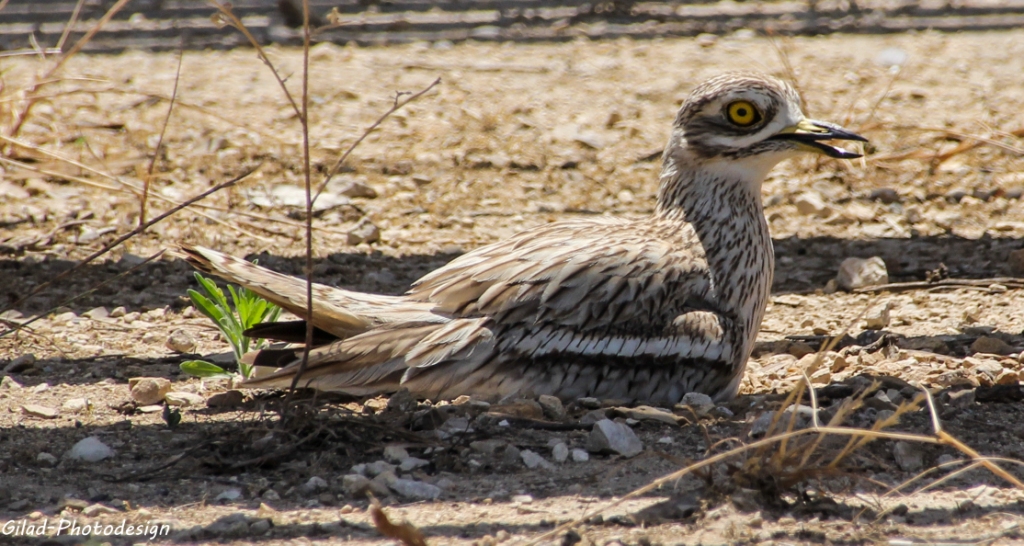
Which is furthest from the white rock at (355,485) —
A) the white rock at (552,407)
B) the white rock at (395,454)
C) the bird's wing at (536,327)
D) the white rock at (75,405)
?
the white rock at (75,405)

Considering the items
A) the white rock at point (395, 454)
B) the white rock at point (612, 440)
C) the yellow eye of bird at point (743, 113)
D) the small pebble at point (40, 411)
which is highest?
the yellow eye of bird at point (743, 113)

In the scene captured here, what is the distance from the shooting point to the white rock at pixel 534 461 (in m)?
2.99

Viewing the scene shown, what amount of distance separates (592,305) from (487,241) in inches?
64.7

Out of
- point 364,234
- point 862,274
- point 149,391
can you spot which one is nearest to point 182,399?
point 149,391

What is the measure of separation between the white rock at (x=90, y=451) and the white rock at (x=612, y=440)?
4.24 feet

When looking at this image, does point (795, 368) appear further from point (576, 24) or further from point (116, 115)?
point (576, 24)

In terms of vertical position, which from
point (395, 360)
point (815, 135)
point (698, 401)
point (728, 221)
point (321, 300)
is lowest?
point (698, 401)

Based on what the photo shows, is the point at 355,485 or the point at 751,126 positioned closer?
the point at 355,485

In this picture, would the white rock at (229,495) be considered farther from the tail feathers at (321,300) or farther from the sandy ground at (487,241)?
the tail feathers at (321,300)

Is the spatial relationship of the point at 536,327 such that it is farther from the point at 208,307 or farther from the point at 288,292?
the point at 208,307

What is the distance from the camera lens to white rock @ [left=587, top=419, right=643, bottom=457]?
304 cm

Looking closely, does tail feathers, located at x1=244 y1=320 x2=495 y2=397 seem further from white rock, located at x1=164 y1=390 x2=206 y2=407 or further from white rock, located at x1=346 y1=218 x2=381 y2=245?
white rock, located at x1=346 y1=218 x2=381 y2=245

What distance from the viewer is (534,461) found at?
3002 mm

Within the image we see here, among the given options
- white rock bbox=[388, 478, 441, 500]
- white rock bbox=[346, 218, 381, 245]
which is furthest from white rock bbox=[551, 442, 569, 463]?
white rock bbox=[346, 218, 381, 245]
